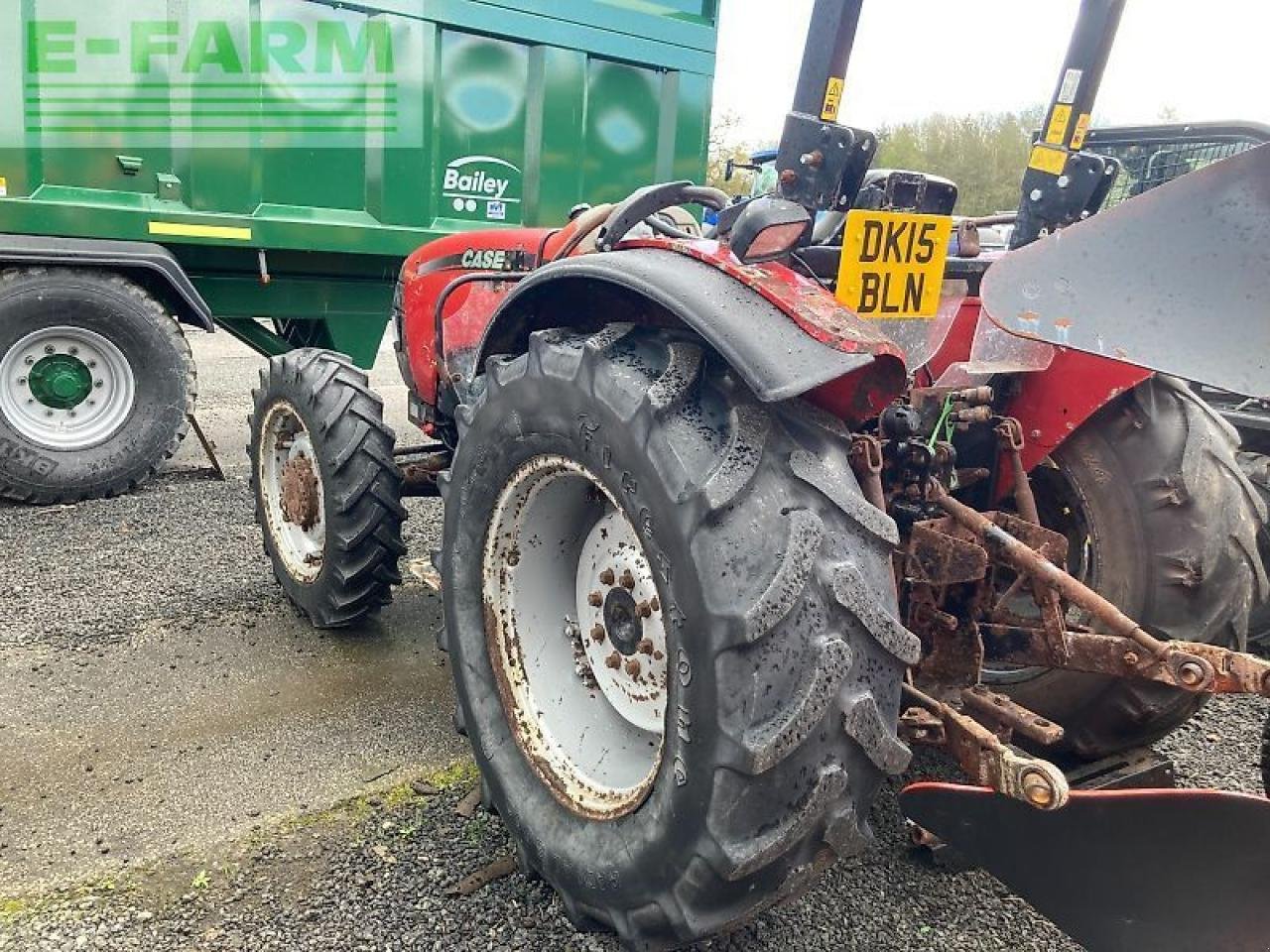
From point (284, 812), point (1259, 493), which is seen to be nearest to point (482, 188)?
point (1259, 493)

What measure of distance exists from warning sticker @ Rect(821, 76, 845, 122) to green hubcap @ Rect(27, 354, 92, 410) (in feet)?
16.1

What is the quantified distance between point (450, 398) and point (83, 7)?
11.8 feet

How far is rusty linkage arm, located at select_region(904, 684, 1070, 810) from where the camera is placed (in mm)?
1711

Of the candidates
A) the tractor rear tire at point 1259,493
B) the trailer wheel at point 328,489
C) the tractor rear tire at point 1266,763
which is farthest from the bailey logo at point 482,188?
the tractor rear tire at point 1266,763

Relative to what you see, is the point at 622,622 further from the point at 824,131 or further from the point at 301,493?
the point at 301,493

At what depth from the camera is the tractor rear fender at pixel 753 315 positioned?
5.50ft

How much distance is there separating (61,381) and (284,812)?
3.89 m

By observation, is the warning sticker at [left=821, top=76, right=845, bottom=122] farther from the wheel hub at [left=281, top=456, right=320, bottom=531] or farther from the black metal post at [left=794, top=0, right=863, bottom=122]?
the wheel hub at [left=281, top=456, right=320, bottom=531]

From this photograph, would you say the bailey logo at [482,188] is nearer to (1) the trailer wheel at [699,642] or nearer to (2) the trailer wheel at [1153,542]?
(1) the trailer wheel at [699,642]

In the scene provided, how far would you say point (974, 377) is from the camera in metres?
2.46

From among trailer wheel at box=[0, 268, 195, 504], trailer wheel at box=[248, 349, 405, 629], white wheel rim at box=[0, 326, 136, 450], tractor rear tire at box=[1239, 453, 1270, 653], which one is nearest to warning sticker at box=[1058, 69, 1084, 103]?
tractor rear tire at box=[1239, 453, 1270, 653]

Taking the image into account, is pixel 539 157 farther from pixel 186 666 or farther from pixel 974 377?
pixel 974 377

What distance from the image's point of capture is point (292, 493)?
147 inches

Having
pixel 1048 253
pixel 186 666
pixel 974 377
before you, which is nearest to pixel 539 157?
pixel 186 666
